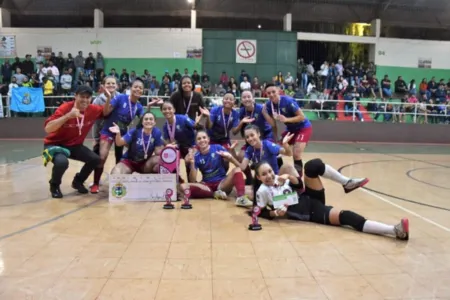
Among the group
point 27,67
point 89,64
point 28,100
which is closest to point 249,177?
point 28,100

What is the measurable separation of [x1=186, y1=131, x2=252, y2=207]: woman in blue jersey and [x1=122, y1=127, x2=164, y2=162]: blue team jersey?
1.97 feet

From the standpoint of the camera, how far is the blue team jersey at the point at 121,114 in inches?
266

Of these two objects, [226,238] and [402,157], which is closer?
[226,238]

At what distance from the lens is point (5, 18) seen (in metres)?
21.8

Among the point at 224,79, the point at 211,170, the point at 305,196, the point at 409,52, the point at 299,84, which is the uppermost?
the point at 409,52

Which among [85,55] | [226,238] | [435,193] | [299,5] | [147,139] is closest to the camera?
[226,238]

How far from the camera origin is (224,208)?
5785 mm

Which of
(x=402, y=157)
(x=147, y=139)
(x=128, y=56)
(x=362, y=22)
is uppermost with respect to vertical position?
(x=362, y=22)

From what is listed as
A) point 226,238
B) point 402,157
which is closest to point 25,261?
point 226,238

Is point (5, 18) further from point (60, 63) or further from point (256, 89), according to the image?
point (256, 89)

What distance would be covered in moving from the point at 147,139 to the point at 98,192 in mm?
1204

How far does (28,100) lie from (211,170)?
12.2 metres

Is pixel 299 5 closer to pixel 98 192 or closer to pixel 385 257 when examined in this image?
pixel 98 192

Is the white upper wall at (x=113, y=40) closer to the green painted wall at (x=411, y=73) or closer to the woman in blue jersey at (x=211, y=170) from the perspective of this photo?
the green painted wall at (x=411, y=73)
